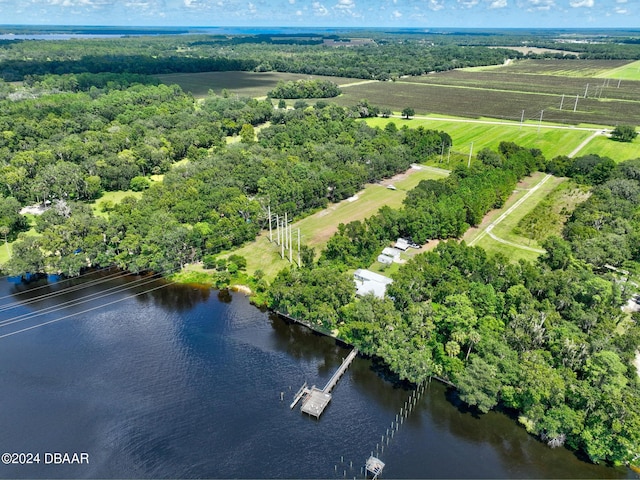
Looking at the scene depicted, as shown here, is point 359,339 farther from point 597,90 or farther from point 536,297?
point 597,90

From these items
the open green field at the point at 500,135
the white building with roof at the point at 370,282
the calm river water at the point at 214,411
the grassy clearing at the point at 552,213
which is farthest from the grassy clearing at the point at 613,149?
the calm river water at the point at 214,411

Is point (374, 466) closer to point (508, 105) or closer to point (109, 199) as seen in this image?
point (109, 199)

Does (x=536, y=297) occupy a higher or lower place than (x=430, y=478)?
higher

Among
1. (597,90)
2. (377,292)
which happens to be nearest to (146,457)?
(377,292)

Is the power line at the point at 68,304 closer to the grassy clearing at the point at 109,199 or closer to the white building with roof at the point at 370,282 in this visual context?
the grassy clearing at the point at 109,199

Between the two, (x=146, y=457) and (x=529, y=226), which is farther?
(x=529, y=226)

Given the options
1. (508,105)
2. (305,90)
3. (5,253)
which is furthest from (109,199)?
(508,105)
